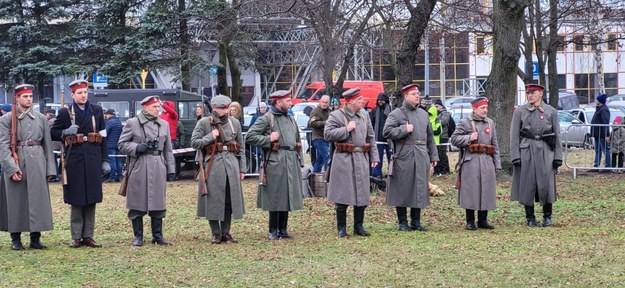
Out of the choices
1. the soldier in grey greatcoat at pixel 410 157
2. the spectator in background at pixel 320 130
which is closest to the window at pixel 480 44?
the spectator in background at pixel 320 130

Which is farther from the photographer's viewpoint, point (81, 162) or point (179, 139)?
point (179, 139)

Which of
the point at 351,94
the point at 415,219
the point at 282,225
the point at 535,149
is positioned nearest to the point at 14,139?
the point at 282,225

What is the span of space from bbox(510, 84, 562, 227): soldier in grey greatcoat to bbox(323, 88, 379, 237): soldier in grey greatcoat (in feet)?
7.60

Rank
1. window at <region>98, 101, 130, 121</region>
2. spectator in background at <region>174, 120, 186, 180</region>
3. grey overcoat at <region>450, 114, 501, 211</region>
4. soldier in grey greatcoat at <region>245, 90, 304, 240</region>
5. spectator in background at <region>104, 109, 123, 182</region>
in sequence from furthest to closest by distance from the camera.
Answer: window at <region>98, 101, 130, 121</region> < spectator in background at <region>174, 120, 186, 180</region> < spectator in background at <region>104, 109, 123, 182</region> < grey overcoat at <region>450, 114, 501, 211</region> < soldier in grey greatcoat at <region>245, 90, 304, 240</region>

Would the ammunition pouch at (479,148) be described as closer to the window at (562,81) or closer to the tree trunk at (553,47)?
the tree trunk at (553,47)

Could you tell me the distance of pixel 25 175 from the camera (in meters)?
12.6

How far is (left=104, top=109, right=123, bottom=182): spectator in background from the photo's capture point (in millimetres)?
24922

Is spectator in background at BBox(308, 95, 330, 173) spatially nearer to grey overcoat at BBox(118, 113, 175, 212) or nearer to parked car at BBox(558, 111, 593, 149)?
grey overcoat at BBox(118, 113, 175, 212)

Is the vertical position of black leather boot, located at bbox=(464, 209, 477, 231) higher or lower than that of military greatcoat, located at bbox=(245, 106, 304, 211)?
lower

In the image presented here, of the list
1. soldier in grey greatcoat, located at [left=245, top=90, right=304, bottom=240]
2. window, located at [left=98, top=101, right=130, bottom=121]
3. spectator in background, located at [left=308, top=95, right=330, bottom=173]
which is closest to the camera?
soldier in grey greatcoat, located at [left=245, top=90, right=304, bottom=240]

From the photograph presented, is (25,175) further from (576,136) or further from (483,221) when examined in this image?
(576,136)

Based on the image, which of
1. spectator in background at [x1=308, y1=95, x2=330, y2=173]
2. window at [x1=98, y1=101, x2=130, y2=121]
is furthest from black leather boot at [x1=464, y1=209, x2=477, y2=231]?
window at [x1=98, y1=101, x2=130, y2=121]

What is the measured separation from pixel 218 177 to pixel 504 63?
9893mm

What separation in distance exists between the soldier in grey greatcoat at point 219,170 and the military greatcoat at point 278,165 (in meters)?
0.32
